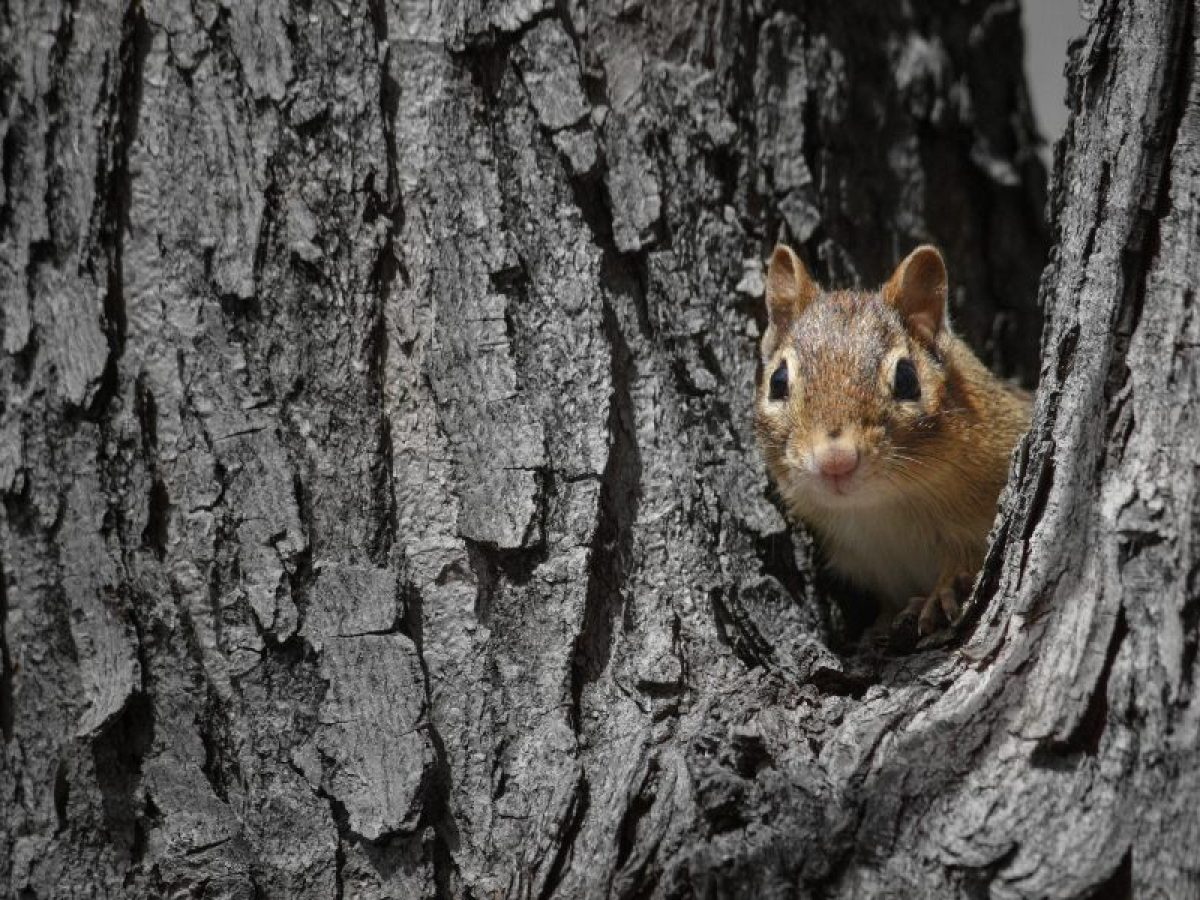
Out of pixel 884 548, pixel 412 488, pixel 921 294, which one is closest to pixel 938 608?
pixel 884 548

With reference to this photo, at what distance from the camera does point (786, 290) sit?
3148mm

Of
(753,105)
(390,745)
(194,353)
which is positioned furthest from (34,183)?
(753,105)

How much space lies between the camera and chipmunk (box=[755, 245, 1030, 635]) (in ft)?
9.80

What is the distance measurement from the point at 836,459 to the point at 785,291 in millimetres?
535

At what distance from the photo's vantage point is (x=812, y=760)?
2.21 m

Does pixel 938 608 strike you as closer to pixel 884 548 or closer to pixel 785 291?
pixel 884 548

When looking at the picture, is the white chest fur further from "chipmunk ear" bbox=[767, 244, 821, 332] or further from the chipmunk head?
"chipmunk ear" bbox=[767, 244, 821, 332]

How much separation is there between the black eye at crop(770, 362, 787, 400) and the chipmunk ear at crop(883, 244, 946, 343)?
0.37 m

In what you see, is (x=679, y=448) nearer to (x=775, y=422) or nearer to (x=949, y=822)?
(x=775, y=422)

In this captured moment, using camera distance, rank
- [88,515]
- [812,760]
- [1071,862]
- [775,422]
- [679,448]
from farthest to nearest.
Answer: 1. [775,422]
2. [679,448]
3. [88,515]
4. [812,760]
5. [1071,862]

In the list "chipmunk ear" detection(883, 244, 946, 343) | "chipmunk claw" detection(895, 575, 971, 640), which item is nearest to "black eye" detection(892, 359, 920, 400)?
"chipmunk ear" detection(883, 244, 946, 343)

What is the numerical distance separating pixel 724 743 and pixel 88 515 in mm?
1275

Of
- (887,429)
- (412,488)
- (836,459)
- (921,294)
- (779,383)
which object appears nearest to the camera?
(412,488)

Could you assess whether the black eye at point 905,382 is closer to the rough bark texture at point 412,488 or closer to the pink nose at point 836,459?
the pink nose at point 836,459
